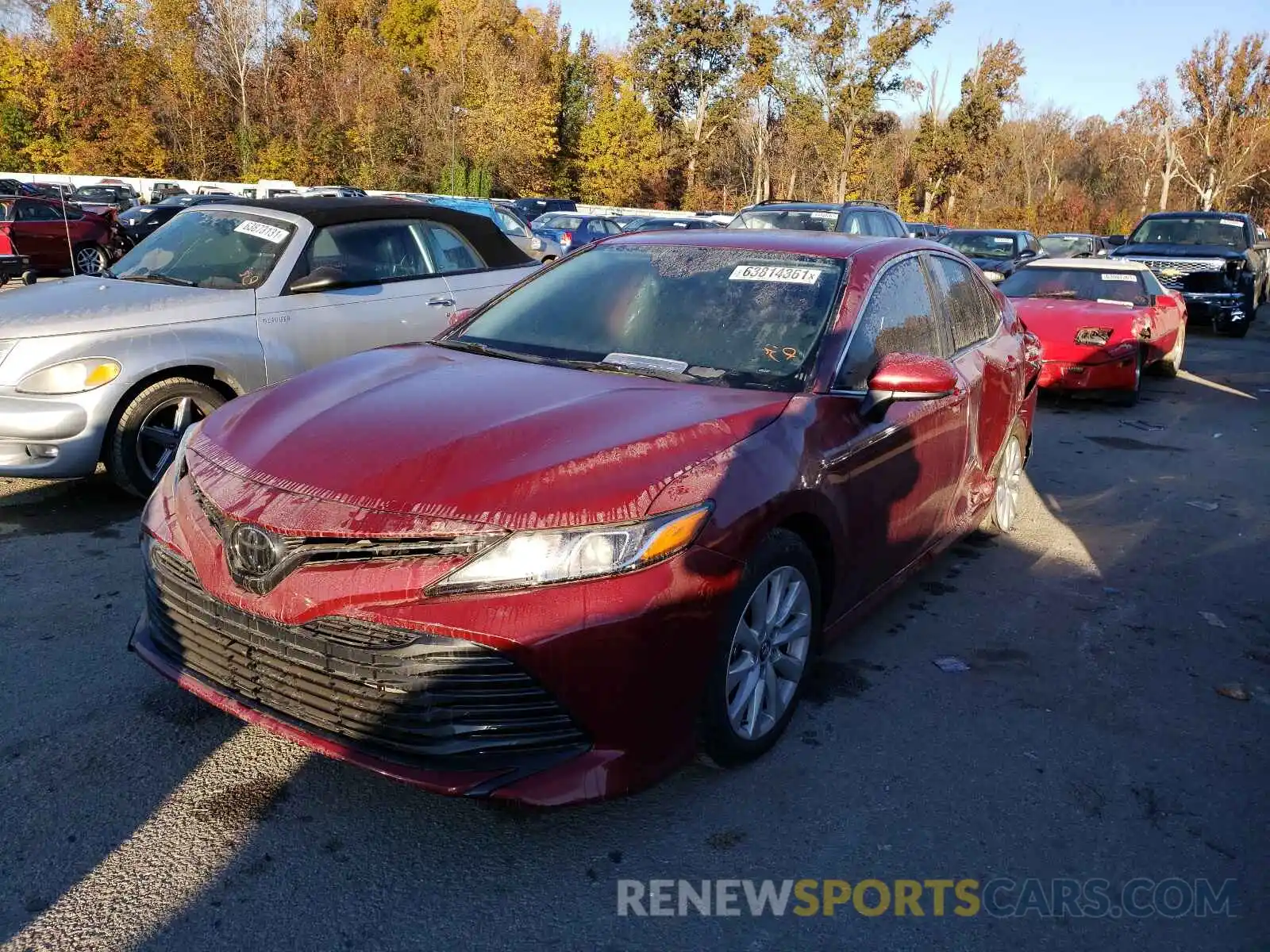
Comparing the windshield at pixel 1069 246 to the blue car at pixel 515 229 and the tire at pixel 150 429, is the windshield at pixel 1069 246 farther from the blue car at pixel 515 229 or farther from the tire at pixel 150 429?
the tire at pixel 150 429

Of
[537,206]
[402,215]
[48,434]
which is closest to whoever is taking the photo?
[48,434]

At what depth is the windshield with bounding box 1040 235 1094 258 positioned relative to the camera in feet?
66.3

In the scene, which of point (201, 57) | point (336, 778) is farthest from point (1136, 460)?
point (201, 57)

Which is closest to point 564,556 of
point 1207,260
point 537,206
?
point 1207,260

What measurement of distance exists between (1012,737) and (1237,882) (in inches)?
32.4

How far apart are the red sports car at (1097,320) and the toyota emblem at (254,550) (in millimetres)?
7984

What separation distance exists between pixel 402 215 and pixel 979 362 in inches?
162

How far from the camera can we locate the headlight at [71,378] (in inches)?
200

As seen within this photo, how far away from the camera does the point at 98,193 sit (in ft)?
96.7

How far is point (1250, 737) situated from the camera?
11.6ft

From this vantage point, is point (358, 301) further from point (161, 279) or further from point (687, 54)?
point (687, 54)

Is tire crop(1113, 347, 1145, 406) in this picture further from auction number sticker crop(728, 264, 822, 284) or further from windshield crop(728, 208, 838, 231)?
auction number sticker crop(728, 264, 822, 284)

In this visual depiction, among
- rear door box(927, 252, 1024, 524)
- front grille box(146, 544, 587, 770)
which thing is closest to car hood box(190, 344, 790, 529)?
front grille box(146, 544, 587, 770)

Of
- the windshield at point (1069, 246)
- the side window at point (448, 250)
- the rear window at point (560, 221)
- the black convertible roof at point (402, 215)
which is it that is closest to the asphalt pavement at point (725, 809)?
the black convertible roof at point (402, 215)
